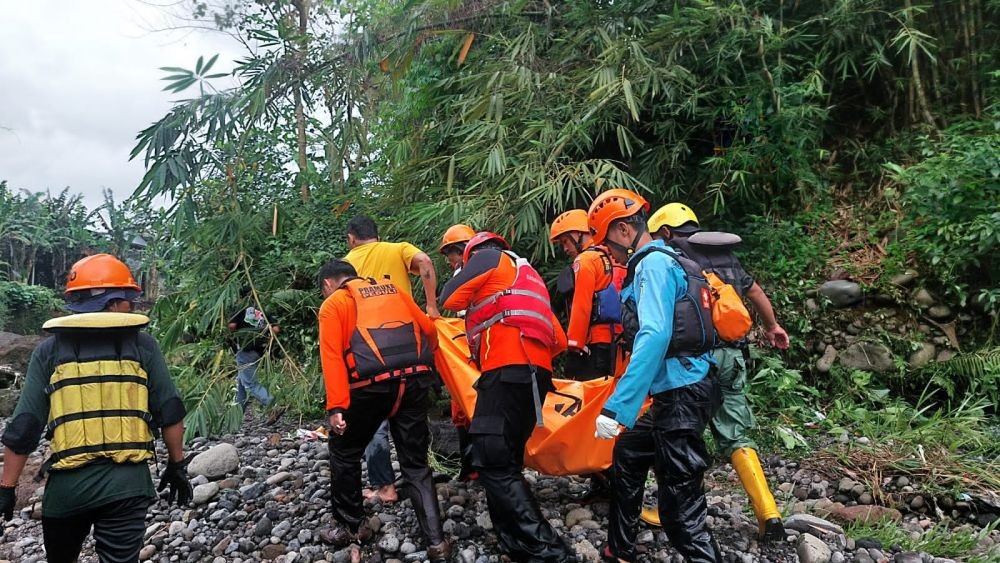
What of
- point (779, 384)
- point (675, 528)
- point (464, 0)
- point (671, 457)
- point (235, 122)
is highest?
point (464, 0)

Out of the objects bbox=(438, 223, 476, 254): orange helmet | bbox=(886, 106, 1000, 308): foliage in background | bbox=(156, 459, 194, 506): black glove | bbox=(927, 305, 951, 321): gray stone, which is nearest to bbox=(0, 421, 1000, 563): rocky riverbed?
bbox=(156, 459, 194, 506): black glove

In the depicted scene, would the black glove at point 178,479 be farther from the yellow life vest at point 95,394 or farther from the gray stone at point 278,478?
the gray stone at point 278,478

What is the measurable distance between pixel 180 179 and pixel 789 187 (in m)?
5.34

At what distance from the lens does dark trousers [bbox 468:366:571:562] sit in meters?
2.72

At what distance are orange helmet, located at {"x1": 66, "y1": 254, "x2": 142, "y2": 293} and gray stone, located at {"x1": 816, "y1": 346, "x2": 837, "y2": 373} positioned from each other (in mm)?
4841

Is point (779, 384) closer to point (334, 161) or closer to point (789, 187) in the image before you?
point (789, 187)

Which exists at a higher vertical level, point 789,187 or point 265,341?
point 789,187

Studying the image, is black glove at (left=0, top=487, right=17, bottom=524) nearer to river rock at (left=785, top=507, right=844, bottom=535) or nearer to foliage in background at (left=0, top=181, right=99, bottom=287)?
river rock at (left=785, top=507, right=844, bottom=535)

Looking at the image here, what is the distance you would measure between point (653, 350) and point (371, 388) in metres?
1.41

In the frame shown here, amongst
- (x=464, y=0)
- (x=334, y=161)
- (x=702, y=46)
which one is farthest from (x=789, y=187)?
(x=334, y=161)

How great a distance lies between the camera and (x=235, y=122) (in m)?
5.30

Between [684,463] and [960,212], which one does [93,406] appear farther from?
[960,212]

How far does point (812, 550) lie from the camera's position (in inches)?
109

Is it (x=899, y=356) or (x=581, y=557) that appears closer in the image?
(x=581, y=557)
